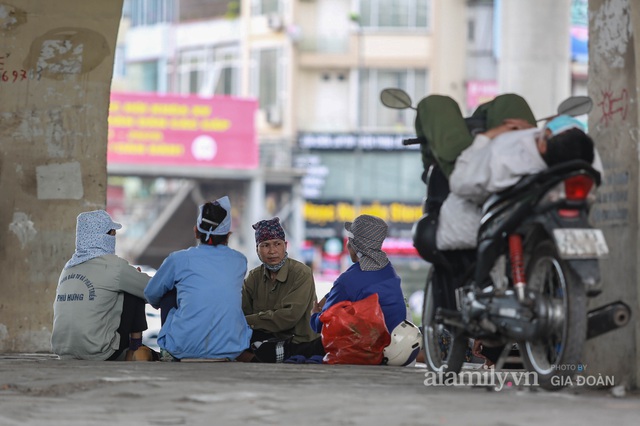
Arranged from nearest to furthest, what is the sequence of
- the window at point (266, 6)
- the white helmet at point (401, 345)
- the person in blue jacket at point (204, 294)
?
the person in blue jacket at point (204, 294)
the white helmet at point (401, 345)
the window at point (266, 6)

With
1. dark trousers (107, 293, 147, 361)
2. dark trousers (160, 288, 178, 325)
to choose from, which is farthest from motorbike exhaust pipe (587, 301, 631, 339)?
dark trousers (107, 293, 147, 361)

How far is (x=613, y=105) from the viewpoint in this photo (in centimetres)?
809

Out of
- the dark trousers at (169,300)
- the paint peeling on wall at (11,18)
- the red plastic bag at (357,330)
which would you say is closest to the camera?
the dark trousers at (169,300)

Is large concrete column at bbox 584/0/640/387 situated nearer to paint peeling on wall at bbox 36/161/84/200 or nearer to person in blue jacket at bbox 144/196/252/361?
person in blue jacket at bbox 144/196/252/361

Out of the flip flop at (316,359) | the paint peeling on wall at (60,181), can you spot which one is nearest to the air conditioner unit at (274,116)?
the paint peeling on wall at (60,181)

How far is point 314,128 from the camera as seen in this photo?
48.2 meters

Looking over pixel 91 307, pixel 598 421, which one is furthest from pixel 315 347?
pixel 598 421

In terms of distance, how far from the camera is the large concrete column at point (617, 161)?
782cm

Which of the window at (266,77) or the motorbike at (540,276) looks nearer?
the motorbike at (540,276)

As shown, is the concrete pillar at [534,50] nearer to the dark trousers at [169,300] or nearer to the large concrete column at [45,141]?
the large concrete column at [45,141]

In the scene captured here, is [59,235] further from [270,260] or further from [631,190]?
[631,190]

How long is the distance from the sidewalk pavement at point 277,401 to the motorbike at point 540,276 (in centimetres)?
25

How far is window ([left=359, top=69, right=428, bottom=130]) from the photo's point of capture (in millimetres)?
47625

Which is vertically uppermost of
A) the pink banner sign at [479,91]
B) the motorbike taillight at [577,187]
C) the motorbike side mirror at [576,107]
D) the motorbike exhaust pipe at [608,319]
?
the pink banner sign at [479,91]
